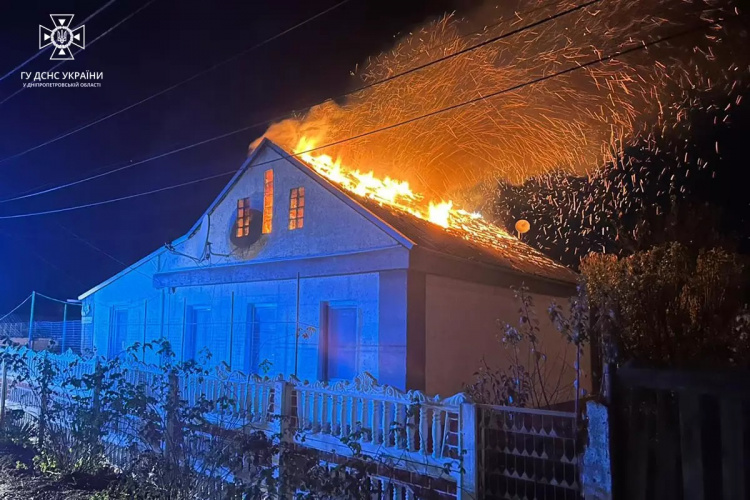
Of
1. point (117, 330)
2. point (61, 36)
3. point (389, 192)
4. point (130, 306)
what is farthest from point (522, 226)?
point (61, 36)

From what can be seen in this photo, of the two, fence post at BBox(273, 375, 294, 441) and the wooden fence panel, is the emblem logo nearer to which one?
fence post at BBox(273, 375, 294, 441)

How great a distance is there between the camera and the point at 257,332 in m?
12.1

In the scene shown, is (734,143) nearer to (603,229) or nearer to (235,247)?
(603,229)

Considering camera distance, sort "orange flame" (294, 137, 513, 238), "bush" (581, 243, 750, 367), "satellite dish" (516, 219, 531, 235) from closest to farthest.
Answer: "bush" (581, 243, 750, 367) → "orange flame" (294, 137, 513, 238) → "satellite dish" (516, 219, 531, 235)

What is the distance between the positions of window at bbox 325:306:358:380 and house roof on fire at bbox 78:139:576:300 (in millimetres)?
1939

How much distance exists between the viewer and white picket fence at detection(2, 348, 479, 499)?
5.33 metres

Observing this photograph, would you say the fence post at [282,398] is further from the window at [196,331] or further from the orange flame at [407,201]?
the window at [196,331]

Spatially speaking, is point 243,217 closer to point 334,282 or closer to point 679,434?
point 334,282

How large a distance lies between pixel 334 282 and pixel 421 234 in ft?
6.44

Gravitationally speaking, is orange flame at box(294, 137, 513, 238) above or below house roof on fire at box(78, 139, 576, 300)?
above

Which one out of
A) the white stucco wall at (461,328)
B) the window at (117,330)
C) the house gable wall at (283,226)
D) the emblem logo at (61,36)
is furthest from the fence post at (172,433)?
the window at (117,330)

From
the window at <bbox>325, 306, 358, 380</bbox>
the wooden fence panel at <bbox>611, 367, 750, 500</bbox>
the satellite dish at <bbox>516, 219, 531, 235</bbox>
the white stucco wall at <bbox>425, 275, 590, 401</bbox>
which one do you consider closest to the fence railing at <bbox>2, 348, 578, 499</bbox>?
the wooden fence panel at <bbox>611, 367, 750, 500</bbox>

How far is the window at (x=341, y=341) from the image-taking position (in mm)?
10448

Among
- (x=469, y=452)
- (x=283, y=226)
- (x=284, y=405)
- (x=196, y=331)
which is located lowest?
(x=469, y=452)
